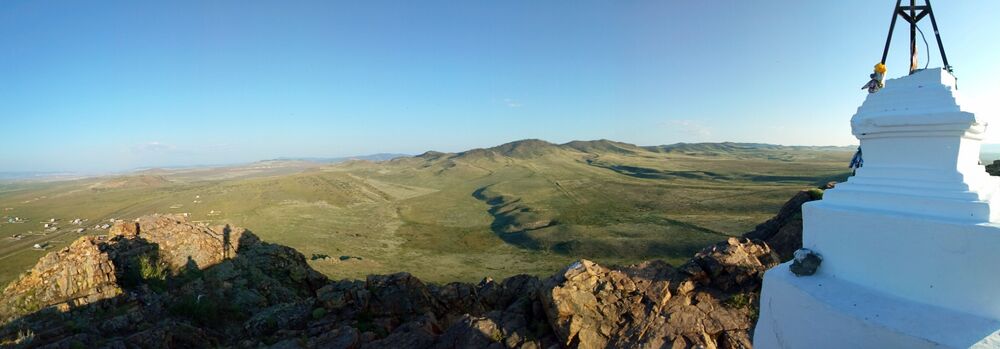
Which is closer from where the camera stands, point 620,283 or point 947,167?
point 947,167

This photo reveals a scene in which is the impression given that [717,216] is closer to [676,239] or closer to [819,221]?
[676,239]

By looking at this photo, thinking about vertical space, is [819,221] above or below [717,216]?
above

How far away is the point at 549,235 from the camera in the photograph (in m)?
40.5

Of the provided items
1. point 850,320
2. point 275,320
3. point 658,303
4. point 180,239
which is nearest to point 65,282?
point 180,239

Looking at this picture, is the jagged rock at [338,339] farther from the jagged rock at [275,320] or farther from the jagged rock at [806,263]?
the jagged rock at [806,263]

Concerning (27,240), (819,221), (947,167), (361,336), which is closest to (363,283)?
(361,336)

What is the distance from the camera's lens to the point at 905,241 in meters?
4.08

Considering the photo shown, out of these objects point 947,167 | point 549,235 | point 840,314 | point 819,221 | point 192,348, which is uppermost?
point 947,167

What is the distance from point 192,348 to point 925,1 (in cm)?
1417

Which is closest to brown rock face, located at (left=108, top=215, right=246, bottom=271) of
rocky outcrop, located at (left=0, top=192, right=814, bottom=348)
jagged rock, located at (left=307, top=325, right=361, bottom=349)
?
rocky outcrop, located at (left=0, top=192, right=814, bottom=348)

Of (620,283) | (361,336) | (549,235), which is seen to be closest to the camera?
(620,283)

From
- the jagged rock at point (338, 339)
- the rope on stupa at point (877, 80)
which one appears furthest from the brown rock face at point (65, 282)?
the rope on stupa at point (877, 80)

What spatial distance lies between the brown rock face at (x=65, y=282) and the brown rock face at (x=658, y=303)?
12175 mm

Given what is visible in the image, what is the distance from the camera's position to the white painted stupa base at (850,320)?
3.62m
